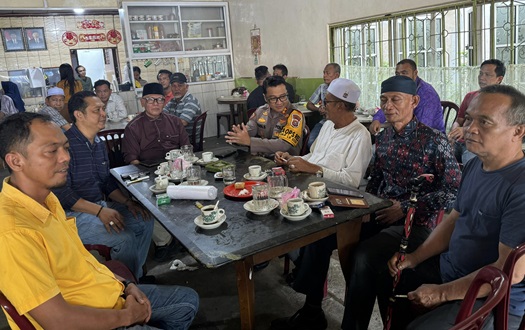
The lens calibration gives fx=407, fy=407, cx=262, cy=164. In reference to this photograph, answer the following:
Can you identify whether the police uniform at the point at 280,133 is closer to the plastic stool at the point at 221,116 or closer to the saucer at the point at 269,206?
the saucer at the point at 269,206

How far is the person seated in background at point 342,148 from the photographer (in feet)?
7.70

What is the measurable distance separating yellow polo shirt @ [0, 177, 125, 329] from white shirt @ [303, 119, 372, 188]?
1.35 metres

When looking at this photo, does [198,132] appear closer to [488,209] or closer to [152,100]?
[152,100]

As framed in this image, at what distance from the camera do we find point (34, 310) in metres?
1.15

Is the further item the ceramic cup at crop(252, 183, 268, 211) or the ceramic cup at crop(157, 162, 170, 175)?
the ceramic cup at crop(157, 162, 170, 175)

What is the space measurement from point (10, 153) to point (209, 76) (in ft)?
23.6

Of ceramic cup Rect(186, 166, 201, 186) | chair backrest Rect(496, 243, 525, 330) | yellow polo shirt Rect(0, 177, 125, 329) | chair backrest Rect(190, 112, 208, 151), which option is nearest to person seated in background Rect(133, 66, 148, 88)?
chair backrest Rect(190, 112, 208, 151)

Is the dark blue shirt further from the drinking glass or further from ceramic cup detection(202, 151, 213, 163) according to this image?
the drinking glass

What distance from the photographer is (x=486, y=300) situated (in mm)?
1045

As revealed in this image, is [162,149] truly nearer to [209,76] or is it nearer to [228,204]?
[228,204]

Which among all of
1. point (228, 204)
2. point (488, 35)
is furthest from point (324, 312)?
point (488, 35)

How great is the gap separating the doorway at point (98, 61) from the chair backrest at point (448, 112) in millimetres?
8165

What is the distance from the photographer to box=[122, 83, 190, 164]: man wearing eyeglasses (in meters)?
3.26

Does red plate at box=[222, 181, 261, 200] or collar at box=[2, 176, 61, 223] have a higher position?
collar at box=[2, 176, 61, 223]
